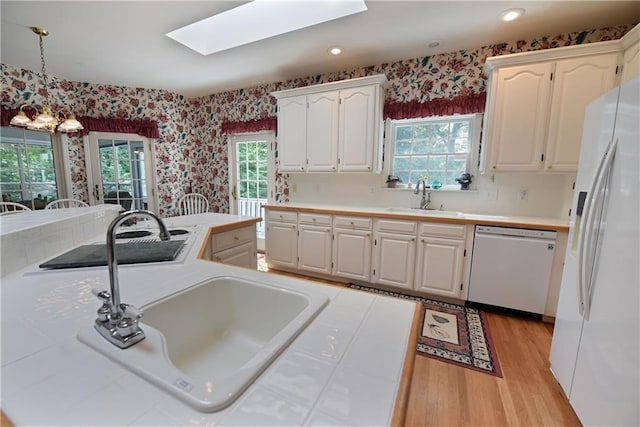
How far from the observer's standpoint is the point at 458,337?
211 centimetres

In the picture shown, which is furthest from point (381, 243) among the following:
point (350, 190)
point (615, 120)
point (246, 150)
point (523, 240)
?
point (246, 150)

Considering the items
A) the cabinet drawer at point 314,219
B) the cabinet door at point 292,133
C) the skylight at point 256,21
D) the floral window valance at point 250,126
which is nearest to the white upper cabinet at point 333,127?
the cabinet door at point 292,133

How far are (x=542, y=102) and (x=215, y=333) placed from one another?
301 centimetres

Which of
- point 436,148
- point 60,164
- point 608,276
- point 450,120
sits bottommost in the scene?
point 608,276

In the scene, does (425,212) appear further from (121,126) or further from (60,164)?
(60,164)

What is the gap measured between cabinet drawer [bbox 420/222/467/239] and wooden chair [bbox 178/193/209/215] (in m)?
3.46

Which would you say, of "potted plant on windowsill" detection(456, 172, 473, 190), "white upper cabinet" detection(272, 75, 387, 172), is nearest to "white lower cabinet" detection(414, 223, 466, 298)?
"potted plant on windowsill" detection(456, 172, 473, 190)

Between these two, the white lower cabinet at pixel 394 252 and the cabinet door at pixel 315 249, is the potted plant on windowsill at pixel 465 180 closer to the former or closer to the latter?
the white lower cabinet at pixel 394 252

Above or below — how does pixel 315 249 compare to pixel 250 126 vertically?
below

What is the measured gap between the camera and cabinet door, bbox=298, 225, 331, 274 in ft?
10.1

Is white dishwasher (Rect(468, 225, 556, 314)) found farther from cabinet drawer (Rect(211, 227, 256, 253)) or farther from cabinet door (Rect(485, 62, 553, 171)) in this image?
cabinet drawer (Rect(211, 227, 256, 253))

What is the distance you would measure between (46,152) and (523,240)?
5.55 m

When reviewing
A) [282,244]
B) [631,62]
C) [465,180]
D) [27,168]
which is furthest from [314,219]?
[27,168]

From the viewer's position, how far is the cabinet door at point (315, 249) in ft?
10.1
